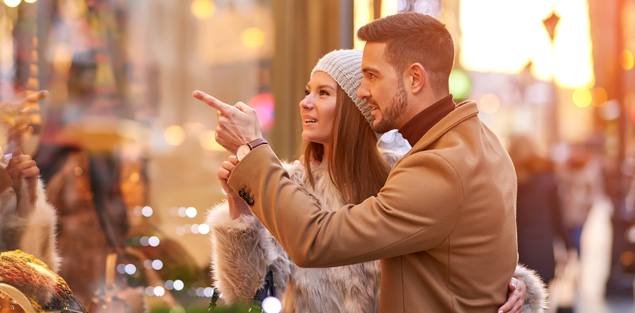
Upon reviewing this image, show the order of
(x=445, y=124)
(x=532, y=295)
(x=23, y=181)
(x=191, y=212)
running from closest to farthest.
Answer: (x=445, y=124) → (x=23, y=181) → (x=532, y=295) → (x=191, y=212)

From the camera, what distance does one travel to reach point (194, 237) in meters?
3.42

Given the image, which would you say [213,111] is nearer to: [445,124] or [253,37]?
[253,37]

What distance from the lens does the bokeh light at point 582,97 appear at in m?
7.31

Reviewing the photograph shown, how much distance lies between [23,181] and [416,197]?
1.08m

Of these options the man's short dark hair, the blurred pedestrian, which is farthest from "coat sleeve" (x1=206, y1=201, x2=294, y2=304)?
the blurred pedestrian

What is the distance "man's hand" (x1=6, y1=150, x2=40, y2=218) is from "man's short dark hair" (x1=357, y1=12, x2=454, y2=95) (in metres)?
1.03

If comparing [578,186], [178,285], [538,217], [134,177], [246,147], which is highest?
[246,147]

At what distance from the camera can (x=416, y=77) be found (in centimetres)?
150

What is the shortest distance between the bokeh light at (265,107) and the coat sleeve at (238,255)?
2160 millimetres

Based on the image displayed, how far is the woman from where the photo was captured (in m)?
1.89

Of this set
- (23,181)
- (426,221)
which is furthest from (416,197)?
(23,181)

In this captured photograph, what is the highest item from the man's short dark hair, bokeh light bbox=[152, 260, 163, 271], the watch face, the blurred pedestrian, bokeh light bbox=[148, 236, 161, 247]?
the man's short dark hair

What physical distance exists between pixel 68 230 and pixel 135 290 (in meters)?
0.51

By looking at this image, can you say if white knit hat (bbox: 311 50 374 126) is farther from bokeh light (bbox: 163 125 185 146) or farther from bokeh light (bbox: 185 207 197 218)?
bokeh light (bbox: 163 125 185 146)
